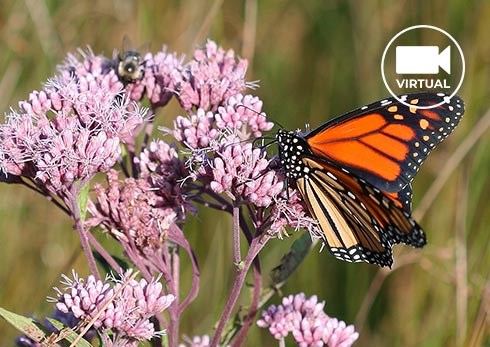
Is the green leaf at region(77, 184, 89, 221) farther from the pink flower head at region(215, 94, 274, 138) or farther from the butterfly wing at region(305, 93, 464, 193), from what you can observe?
the butterfly wing at region(305, 93, 464, 193)

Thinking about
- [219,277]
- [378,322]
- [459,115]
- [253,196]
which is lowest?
[378,322]

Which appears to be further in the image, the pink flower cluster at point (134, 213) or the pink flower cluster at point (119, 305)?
the pink flower cluster at point (134, 213)

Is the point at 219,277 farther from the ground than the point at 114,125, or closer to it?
closer to it

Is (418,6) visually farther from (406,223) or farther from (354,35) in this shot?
(406,223)

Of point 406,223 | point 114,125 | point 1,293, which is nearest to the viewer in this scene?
point 406,223

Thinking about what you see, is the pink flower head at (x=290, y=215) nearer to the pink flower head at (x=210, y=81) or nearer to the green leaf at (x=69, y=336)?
the pink flower head at (x=210, y=81)

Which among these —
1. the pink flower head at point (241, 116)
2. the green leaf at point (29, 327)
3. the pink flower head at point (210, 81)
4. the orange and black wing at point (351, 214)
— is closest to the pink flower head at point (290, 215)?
the orange and black wing at point (351, 214)

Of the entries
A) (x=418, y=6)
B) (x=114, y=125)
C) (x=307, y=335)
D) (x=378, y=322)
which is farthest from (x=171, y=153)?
(x=418, y=6)
